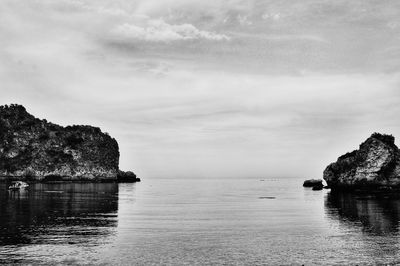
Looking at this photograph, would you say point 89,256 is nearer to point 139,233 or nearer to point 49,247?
point 49,247

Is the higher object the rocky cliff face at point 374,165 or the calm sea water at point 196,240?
the rocky cliff face at point 374,165

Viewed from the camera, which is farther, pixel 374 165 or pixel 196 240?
pixel 374 165

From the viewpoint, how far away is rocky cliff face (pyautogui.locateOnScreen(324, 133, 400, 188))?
126m

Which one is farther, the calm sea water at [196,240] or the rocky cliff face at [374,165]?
the rocky cliff face at [374,165]

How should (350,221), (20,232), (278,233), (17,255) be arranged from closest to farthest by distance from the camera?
(17,255), (20,232), (278,233), (350,221)

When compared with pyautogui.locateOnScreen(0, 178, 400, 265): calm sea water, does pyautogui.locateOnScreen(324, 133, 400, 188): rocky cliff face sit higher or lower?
higher

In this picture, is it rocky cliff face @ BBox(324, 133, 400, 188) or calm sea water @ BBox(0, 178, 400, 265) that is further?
rocky cliff face @ BBox(324, 133, 400, 188)

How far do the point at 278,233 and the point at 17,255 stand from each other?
25.7m

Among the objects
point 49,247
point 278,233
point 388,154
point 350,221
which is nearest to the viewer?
point 49,247

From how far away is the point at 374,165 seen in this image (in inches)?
4993

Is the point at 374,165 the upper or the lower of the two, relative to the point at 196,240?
Result: upper

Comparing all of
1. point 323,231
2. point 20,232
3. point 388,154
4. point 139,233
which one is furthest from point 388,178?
point 20,232

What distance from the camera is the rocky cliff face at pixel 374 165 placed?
4975 inches

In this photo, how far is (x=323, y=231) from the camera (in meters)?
47.1
